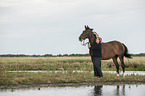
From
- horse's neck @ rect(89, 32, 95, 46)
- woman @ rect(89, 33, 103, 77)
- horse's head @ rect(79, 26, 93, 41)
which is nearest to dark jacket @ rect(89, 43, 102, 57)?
woman @ rect(89, 33, 103, 77)

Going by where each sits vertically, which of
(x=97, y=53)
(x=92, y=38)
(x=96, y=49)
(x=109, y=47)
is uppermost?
(x=92, y=38)

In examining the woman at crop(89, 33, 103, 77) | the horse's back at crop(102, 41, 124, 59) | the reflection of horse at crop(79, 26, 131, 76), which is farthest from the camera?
the horse's back at crop(102, 41, 124, 59)

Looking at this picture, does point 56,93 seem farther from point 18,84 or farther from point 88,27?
point 88,27

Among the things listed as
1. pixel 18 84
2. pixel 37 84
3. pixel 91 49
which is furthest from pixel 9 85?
pixel 91 49

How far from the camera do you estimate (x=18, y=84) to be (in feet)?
44.5

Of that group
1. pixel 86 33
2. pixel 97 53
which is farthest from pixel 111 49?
pixel 86 33

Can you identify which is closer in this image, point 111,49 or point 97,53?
point 97,53

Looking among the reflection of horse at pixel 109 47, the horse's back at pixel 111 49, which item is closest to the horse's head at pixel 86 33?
the reflection of horse at pixel 109 47

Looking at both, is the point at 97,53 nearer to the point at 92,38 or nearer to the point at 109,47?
the point at 92,38

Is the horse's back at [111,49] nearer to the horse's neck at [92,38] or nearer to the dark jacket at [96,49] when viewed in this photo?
the dark jacket at [96,49]

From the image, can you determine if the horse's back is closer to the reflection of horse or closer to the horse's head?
the reflection of horse

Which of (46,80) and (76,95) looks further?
(46,80)

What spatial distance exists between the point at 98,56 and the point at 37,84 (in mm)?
4507

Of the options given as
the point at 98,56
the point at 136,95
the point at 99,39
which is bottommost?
the point at 136,95
